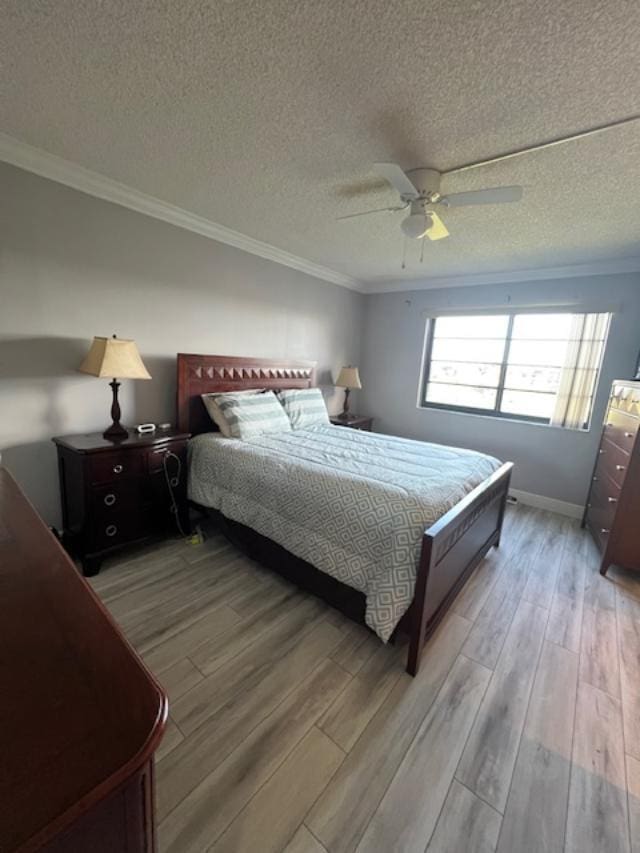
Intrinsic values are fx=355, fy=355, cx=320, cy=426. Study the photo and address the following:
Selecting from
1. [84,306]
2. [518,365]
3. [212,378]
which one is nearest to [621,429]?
[518,365]

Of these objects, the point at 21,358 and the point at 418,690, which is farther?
the point at 21,358

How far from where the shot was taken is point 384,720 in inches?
56.9

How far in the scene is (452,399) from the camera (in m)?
4.35

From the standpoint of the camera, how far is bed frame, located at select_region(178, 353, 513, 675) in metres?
1.63

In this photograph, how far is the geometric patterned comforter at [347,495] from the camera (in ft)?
5.41

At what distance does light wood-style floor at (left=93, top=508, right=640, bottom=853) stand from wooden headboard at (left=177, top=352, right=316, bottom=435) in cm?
119

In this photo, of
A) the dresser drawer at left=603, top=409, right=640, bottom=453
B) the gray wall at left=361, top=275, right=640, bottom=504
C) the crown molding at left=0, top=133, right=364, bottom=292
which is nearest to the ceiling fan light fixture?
the crown molding at left=0, top=133, right=364, bottom=292

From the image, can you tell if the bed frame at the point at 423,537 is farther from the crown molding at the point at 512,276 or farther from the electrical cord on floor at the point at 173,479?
the crown molding at the point at 512,276

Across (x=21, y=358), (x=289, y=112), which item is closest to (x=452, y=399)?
(x=289, y=112)

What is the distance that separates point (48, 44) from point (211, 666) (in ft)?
8.37

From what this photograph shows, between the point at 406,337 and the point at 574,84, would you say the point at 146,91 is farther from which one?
the point at 406,337

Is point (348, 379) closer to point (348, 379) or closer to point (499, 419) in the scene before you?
point (348, 379)

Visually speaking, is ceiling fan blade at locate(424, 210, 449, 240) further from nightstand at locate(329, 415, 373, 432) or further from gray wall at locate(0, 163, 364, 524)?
nightstand at locate(329, 415, 373, 432)

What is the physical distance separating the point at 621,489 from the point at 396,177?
2476 millimetres
